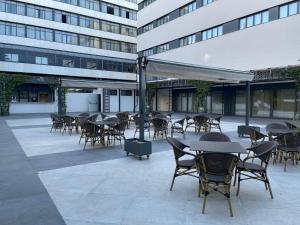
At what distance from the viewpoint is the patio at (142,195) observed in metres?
3.46

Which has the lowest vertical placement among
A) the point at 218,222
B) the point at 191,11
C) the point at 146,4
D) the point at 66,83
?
the point at 218,222

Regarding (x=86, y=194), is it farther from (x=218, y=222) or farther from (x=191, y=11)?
(x=191, y=11)

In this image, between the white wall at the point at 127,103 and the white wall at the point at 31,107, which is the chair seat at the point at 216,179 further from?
the white wall at the point at 127,103

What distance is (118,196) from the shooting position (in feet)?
13.7

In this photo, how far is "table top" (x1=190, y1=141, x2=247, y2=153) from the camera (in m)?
4.13

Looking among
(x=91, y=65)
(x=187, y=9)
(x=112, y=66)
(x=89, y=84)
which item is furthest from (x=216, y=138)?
(x=112, y=66)

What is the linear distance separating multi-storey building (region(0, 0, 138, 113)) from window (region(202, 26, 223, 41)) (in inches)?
585

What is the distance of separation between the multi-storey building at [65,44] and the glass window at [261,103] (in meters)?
18.1

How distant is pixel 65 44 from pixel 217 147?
110 feet

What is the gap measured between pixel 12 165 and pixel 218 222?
16.5 feet

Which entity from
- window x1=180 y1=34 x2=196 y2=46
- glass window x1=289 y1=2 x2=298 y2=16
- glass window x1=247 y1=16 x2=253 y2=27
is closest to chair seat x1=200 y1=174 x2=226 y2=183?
glass window x1=289 y1=2 x2=298 y2=16

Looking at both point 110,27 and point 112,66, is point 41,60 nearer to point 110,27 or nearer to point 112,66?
point 112,66

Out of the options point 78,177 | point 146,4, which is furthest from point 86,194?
point 146,4

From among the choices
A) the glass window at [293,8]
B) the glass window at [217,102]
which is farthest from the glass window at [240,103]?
the glass window at [293,8]
